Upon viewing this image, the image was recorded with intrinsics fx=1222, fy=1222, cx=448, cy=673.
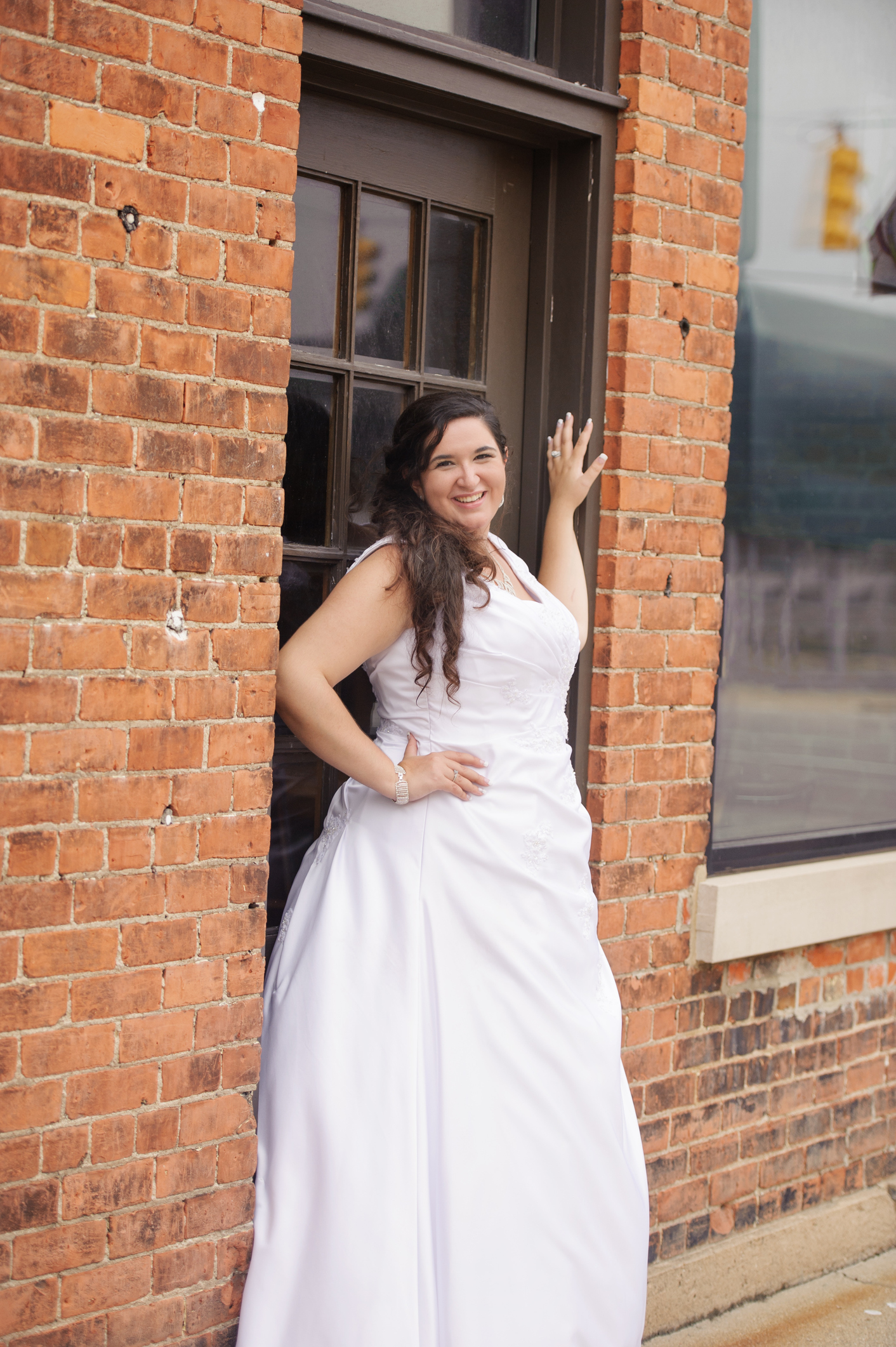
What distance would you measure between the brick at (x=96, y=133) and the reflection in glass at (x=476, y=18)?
837mm

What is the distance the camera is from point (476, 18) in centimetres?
305

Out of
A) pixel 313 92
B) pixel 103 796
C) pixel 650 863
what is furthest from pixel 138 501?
pixel 650 863

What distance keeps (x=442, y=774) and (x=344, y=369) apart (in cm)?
101

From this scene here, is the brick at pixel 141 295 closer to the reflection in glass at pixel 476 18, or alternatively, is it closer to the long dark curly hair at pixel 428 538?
the long dark curly hair at pixel 428 538

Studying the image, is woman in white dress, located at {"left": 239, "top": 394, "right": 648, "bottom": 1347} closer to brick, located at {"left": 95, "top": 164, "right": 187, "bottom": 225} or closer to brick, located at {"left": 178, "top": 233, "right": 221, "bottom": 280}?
brick, located at {"left": 178, "top": 233, "right": 221, "bottom": 280}

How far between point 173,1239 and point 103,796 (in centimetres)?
92

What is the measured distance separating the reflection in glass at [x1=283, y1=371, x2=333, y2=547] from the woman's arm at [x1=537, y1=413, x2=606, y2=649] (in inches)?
23.0

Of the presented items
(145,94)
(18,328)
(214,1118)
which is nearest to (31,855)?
(214,1118)

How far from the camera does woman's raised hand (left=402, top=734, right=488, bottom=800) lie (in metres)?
2.62

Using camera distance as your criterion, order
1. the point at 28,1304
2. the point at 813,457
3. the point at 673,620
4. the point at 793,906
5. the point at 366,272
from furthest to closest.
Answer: the point at 813,457 → the point at 793,906 → the point at 673,620 → the point at 366,272 → the point at 28,1304

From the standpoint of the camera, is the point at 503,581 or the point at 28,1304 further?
the point at 503,581

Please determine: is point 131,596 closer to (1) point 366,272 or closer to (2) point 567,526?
(1) point 366,272

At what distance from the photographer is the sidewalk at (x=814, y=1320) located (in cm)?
332

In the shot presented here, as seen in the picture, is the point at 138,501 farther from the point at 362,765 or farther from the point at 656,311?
the point at 656,311
